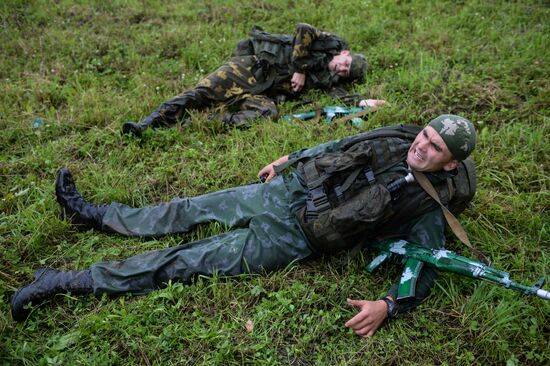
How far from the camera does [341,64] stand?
551 cm

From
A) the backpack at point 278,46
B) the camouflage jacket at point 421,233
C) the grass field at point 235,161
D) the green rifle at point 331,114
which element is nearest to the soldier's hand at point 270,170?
the grass field at point 235,161

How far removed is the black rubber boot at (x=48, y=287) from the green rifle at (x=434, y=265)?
210 centimetres

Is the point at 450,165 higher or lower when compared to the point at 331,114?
higher

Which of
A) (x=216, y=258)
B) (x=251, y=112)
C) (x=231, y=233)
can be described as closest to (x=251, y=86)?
(x=251, y=112)

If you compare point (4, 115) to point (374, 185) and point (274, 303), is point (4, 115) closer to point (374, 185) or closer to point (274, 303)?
point (274, 303)

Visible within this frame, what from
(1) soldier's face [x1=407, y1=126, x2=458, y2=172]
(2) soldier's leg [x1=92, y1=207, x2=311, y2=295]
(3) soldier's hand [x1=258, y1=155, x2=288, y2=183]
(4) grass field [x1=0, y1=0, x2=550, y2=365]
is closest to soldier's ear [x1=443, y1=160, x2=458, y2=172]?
(1) soldier's face [x1=407, y1=126, x2=458, y2=172]

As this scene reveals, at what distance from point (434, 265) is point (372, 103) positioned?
98.7 inches

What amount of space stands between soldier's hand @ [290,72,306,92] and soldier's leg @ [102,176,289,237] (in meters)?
2.10

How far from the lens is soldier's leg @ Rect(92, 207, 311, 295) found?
314 cm

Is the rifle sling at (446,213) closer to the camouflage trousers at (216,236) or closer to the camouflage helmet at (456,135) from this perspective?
the camouflage helmet at (456,135)

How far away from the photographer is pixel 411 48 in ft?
20.2

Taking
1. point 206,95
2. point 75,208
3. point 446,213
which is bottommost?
point 75,208

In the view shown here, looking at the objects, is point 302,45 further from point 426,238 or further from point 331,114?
point 426,238

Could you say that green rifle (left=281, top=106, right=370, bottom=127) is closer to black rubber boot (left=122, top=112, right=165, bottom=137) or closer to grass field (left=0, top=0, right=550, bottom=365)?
grass field (left=0, top=0, right=550, bottom=365)
